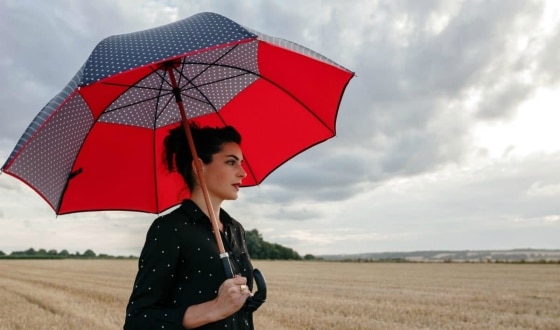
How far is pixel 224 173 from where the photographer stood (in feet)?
9.39

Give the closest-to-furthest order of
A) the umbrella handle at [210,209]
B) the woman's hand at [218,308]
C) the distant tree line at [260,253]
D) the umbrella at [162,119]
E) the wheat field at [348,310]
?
the woman's hand at [218,308] < the umbrella handle at [210,209] < the umbrella at [162,119] < the wheat field at [348,310] < the distant tree line at [260,253]

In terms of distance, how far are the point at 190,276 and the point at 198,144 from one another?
739 mm

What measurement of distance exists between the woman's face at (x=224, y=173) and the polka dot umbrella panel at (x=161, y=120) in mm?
712

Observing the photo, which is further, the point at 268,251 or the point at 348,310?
the point at 268,251

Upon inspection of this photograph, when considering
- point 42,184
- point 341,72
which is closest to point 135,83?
point 42,184

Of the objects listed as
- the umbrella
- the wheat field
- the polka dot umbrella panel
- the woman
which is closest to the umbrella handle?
the woman

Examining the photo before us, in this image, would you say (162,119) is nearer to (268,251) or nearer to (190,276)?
(190,276)

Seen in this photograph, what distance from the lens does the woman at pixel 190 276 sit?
2.43m

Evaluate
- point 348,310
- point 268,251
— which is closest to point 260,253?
point 268,251

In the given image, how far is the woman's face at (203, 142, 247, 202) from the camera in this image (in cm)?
286

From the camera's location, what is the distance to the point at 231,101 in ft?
13.3

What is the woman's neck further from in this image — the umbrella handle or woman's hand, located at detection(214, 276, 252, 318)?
woman's hand, located at detection(214, 276, 252, 318)

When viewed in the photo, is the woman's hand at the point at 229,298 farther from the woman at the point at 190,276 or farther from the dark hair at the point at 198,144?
the dark hair at the point at 198,144

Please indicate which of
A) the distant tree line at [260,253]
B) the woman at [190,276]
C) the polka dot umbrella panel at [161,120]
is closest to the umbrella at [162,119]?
the polka dot umbrella panel at [161,120]
